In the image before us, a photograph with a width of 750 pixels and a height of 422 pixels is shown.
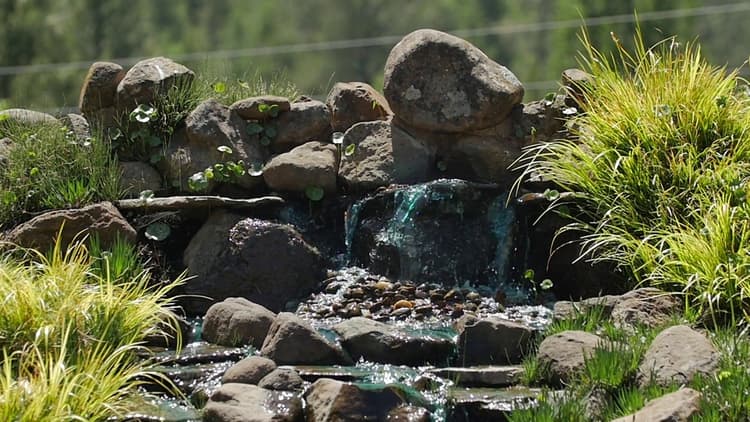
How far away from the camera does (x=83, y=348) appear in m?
5.11

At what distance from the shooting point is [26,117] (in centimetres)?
744

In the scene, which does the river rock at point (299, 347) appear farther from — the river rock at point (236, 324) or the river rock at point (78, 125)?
the river rock at point (78, 125)

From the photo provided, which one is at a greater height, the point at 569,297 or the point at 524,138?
the point at 524,138

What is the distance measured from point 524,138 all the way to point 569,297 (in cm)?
123

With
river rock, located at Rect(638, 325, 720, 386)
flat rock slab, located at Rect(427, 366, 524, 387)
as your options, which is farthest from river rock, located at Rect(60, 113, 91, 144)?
river rock, located at Rect(638, 325, 720, 386)

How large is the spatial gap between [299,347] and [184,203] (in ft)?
6.17

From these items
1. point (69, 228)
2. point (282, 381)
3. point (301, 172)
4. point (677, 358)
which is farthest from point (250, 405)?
point (301, 172)

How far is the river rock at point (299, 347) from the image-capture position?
5309mm

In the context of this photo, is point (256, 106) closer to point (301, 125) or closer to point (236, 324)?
point (301, 125)

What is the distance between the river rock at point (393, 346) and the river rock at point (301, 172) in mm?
1805

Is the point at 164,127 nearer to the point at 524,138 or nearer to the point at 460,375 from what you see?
the point at 524,138

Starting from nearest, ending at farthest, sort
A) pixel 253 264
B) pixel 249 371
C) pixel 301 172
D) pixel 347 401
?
pixel 347 401 < pixel 249 371 < pixel 253 264 < pixel 301 172

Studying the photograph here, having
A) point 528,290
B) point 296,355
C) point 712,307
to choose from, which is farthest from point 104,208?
point 712,307

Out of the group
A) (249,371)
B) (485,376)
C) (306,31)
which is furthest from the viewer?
(306,31)
